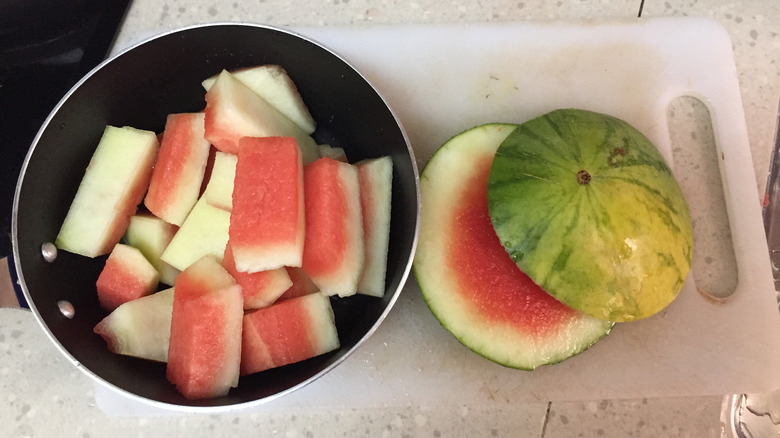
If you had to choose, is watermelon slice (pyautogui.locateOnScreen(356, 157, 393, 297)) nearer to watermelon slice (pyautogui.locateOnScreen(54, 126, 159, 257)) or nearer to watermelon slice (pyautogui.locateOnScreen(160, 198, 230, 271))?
watermelon slice (pyautogui.locateOnScreen(160, 198, 230, 271))

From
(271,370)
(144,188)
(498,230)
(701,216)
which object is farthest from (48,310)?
(701,216)

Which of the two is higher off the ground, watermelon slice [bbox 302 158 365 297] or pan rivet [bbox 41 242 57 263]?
watermelon slice [bbox 302 158 365 297]

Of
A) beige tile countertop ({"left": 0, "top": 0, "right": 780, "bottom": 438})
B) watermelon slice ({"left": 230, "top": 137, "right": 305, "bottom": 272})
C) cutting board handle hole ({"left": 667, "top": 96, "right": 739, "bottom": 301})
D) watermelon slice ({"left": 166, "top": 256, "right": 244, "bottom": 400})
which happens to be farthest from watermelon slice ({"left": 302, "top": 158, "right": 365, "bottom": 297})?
cutting board handle hole ({"left": 667, "top": 96, "right": 739, "bottom": 301})

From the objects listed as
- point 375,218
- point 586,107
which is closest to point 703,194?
point 586,107

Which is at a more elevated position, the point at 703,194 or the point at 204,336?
the point at 703,194

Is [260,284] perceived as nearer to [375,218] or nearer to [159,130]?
[375,218]

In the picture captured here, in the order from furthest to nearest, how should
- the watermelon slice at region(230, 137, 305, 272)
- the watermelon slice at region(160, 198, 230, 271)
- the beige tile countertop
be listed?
1. the beige tile countertop
2. the watermelon slice at region(160, 198, 230, 271)
3. the watermelon slice at region(230, 137, 305, 272)
